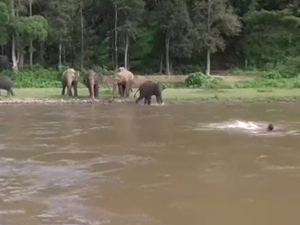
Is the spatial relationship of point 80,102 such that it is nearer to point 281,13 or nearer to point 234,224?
point 234,224

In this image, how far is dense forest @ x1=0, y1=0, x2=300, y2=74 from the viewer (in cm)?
3931

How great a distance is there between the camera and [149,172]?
8.99m

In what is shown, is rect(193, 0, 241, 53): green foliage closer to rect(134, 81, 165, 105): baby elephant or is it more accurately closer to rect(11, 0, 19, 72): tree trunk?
rect(11, 0, 19, 72): tree trunk

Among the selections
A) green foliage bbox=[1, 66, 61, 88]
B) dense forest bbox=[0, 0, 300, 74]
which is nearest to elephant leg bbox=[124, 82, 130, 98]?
green foliage bbox=[1, 66, 61, 88]

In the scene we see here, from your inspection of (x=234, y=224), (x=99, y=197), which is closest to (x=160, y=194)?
(x=99, y=197)

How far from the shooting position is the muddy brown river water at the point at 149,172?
22.2ft

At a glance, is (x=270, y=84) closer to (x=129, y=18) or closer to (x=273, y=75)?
(x=273, y=75)

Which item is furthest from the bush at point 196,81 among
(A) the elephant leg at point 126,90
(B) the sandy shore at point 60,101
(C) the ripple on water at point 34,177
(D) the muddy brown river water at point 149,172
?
(C) the ripple on water at point 34,177

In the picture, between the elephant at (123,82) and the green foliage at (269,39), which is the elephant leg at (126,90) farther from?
the green foliage at (269,39)

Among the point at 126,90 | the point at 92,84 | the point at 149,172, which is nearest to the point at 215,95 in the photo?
the point at 126,90

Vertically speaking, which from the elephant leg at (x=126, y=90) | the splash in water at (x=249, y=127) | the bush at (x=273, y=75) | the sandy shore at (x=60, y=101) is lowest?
the splash in water at (x=249, y=127)

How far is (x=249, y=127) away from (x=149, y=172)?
20.1ft

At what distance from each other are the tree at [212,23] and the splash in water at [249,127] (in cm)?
2377

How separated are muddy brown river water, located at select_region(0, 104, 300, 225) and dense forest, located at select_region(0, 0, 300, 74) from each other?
2247 cm
